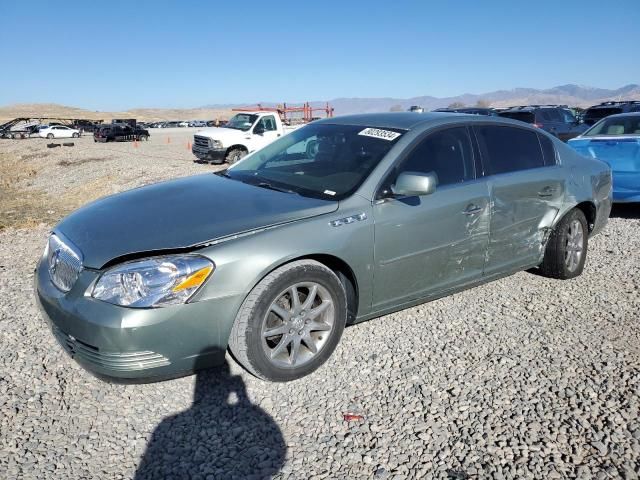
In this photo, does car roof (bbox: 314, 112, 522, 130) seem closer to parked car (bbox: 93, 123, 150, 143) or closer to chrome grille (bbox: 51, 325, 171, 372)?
chrome grille (bbox: 51, 325, 171, 372)

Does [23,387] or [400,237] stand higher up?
[400,237]

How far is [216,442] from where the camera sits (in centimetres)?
266

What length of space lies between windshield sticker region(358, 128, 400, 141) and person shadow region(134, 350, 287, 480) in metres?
2.02

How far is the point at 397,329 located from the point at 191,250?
73.4 inches

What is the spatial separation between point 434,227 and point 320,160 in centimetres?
105

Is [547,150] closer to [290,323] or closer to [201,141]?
[290,323]

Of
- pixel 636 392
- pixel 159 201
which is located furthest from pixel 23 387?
pixel 636 392

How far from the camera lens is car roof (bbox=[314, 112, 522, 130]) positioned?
3971mm

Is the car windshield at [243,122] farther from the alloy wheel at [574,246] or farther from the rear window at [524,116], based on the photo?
the alloy wheel at [574,246]

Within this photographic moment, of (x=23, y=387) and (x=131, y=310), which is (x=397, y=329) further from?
(x=23, y=387)

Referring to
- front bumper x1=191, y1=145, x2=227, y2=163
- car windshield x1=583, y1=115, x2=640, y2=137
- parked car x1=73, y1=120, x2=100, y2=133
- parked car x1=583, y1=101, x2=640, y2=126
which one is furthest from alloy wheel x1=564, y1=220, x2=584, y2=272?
parked car x1=73, y1=120, x2=100, y2=133

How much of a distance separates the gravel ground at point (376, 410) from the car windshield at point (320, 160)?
3.83 feet

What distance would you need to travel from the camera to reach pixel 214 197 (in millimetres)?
3527

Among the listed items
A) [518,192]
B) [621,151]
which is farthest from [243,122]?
[518,192]
